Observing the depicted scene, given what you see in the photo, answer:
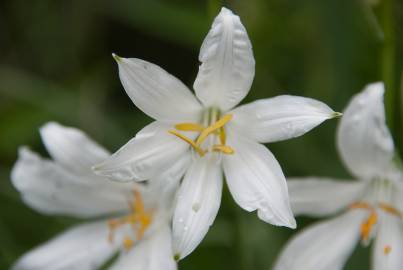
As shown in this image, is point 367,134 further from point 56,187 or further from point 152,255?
point 56,187

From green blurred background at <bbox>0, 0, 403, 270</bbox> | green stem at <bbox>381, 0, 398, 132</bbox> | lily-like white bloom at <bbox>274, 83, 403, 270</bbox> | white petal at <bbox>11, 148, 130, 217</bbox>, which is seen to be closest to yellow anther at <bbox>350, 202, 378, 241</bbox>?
lily-like white bloom at <bbox>274, 83, 403, 270</bbox>

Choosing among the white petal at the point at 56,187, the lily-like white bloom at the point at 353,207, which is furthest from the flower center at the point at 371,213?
the white petal at the point at 56,187

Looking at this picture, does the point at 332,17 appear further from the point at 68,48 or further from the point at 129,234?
the point at 68,48

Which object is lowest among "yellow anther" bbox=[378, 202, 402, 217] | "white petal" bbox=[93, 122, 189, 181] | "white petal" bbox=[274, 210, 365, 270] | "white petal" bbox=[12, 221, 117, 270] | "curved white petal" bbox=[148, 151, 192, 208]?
"white petal" bbox=[12, 221, 117, 270]

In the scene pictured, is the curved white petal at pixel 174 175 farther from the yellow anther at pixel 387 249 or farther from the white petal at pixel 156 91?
the yellow anther at pixel 387 249

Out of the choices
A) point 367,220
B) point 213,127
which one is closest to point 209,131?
point 213,127

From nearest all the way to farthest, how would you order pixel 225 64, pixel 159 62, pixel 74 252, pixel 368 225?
pixel 225 64, pixel 368 225, pixel 74 252, pixel 159 62

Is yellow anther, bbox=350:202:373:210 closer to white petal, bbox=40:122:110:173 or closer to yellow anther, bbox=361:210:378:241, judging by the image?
yellow anther, bbox=361:210:378:241
